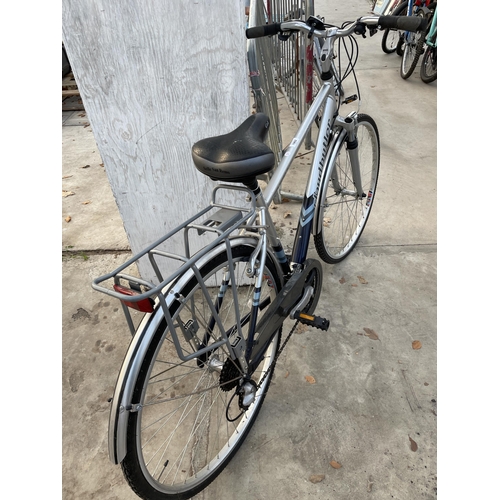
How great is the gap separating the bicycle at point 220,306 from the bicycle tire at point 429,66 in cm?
352

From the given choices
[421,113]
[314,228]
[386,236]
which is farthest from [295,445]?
[421,113]

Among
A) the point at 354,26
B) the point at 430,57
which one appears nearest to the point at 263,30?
the point at 354,26

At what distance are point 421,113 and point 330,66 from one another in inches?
124

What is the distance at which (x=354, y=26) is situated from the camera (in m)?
1.68

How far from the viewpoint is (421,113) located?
4.41 m

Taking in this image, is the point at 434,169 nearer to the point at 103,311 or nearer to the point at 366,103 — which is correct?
the point at 366,103

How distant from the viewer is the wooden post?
5.19ft

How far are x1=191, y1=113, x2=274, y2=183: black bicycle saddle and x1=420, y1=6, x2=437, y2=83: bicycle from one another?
4804mm

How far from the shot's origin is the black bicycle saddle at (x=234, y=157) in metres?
1.19

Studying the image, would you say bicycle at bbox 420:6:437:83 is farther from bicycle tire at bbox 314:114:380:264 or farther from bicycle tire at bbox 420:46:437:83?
bicycle tire at bbox 314:114:380:264

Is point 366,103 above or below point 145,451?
above

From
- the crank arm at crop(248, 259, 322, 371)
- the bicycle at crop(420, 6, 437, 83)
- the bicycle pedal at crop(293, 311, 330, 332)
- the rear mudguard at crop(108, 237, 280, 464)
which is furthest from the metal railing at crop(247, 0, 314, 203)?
the bicycle at crop(420, 6, 437, 83)

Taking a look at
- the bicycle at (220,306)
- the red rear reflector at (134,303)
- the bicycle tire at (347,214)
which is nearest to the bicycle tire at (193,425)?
the bicycle at (220,306)

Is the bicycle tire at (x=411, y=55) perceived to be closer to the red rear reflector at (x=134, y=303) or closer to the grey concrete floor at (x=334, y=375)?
the grey concrete floor at (x=334, y=375)
